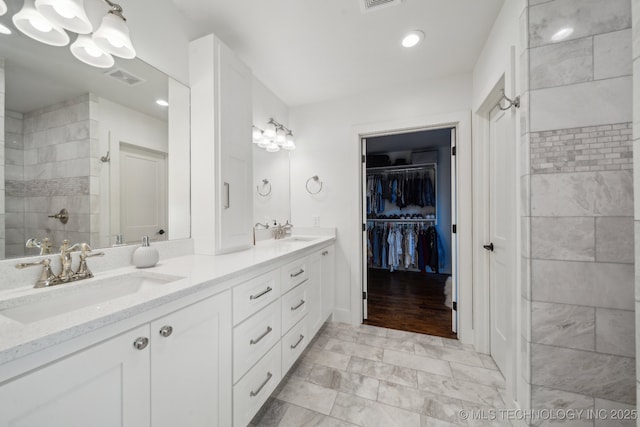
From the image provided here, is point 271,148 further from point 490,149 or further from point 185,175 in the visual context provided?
point 490,149

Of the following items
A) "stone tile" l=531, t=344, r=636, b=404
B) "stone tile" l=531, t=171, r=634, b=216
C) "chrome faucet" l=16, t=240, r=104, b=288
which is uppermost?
"stone tile" l=531, t=171, r=634, b=216

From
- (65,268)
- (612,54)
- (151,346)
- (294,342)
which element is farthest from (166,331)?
(612,54)

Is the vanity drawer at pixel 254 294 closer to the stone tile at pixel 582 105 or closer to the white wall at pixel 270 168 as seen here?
the white wall at pixel 270 168

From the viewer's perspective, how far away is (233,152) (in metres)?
1.69

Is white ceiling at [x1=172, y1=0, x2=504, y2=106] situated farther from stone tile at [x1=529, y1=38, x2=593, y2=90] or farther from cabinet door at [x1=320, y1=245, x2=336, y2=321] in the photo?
cabinet door at [x1=320, y1=245, x2=336, y2=321]

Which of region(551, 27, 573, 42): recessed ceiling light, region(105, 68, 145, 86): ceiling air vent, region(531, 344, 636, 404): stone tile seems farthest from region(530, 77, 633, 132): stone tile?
region(105, 68, 145, 86): ceiling air vent

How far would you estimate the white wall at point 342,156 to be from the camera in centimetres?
237

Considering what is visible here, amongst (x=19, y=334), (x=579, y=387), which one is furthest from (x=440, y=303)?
(x=19, y=334)

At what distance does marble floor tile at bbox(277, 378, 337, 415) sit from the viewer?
1.43 metres

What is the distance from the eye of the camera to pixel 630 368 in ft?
3.42

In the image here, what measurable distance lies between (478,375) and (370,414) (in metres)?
0.93

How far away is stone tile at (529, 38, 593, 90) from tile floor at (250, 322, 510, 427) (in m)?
1.86

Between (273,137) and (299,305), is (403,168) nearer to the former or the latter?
(273,137)

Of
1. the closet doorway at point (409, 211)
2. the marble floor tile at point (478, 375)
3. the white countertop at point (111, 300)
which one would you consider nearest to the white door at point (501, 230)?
the marble floor tile at point (478, 375)
